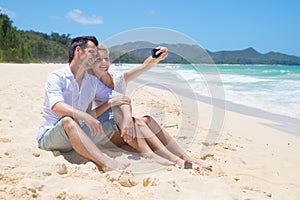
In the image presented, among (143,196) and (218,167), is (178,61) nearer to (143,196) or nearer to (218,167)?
(218,167)

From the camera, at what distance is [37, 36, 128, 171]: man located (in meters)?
2.51

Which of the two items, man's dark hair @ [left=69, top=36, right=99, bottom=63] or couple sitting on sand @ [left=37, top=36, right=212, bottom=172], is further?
man's dark hair @ [left=69, top=36, right=99, bottom=63]

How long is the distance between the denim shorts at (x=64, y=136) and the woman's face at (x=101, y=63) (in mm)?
363

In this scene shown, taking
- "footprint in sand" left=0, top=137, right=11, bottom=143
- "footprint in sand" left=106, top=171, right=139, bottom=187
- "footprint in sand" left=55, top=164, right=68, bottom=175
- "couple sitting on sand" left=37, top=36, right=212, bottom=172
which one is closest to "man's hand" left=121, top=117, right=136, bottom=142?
"couple sitting on sand" left=37, top=36, right=212, bottom=172

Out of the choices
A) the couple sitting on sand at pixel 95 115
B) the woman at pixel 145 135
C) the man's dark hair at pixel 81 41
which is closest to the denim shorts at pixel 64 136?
the couple sitting on sand at pixel 95 115

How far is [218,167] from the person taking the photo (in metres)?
2.90

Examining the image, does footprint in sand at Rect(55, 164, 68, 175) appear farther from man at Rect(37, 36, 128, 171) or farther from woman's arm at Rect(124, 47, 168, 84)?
woman's arm at Rect(124, 47, 168, 84)

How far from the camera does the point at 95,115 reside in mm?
2887

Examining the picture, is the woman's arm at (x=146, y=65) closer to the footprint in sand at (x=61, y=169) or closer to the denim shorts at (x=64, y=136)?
the denim shorts at (x=64, y=136)

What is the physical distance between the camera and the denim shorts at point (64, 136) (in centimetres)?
266

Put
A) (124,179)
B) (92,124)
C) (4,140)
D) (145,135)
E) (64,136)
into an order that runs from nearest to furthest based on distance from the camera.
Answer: (124,179)
(92,124)
(64,136)
(145,135)
(4,140)

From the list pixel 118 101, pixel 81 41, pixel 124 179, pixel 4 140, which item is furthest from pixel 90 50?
pixel 4 140

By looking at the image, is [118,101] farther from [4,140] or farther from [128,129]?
[4,140]

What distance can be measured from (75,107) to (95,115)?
0.71 feet
